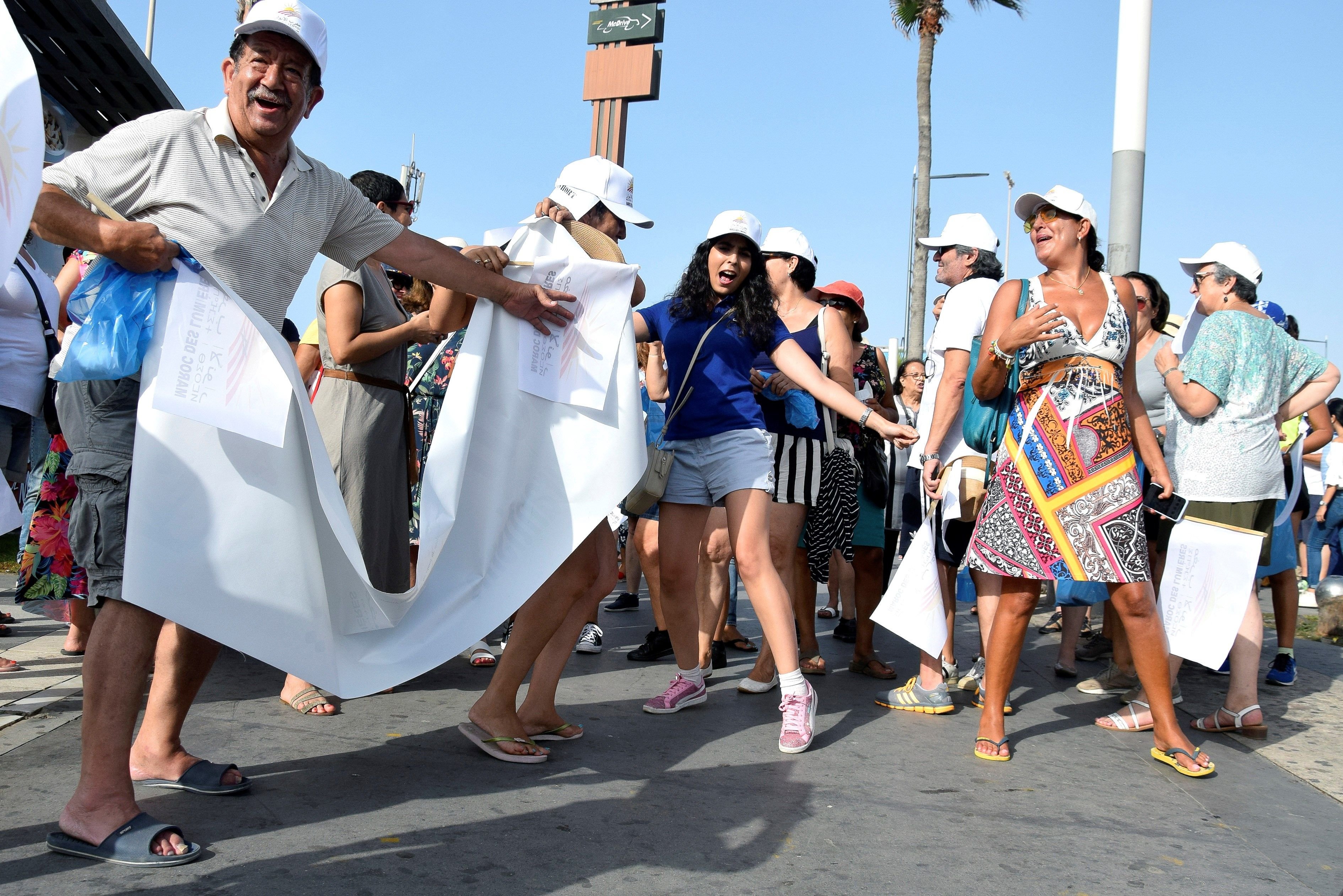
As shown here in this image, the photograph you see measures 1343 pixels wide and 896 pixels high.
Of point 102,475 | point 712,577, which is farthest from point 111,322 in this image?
point 712,577

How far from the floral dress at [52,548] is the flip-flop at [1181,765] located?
425 cm

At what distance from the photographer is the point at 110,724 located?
8.75 ft

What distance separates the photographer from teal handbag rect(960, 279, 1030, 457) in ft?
14.1

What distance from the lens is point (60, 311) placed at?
16.6ft

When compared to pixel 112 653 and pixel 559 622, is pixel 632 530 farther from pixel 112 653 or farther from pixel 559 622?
pixel 112 653

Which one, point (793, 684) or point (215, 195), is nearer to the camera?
point (215, 195)

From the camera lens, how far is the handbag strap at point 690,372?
15.1 feet

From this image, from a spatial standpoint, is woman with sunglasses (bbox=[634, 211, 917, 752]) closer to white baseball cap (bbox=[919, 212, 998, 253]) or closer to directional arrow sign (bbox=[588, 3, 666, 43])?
white baseball cap (bbox=[919, 212, 998, 253])

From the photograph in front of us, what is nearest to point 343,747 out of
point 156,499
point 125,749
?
point 125,749

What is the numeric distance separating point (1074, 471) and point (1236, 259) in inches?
65.5

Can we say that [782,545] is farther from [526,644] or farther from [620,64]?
[620,64]

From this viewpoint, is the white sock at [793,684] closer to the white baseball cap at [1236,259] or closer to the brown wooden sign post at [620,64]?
the white baseball cap at [1236,259]

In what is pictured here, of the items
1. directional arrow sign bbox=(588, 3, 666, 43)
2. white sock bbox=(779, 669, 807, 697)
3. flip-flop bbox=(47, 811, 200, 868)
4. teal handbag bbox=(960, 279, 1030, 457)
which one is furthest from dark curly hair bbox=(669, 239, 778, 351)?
directional arrow sign bbox=(588, 3, 666, 43)

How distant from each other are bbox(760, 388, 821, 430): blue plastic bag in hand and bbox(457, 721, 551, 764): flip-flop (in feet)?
6.34
